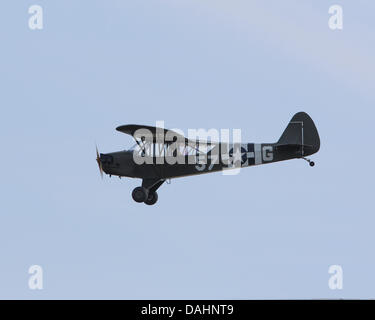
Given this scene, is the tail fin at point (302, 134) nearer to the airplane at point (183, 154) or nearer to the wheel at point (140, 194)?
the airplane at point (183, 154)

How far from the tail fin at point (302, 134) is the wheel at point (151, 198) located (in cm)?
459

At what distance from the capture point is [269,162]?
26.5 m

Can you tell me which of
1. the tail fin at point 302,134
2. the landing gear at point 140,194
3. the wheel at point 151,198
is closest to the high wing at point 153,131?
the landing gear at point 140,194

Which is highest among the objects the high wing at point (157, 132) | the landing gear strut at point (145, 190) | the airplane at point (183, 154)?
the high wing at point (157, 132)

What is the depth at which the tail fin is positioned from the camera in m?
26.4

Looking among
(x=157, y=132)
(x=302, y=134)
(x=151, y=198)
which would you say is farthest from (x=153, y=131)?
(x=302, y=134)

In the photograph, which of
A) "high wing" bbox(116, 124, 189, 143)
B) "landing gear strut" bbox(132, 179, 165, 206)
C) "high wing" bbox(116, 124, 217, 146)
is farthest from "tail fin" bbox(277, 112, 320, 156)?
"landing gear strut" bbox(132, 179, 165, 206)

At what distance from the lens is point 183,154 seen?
27.2m

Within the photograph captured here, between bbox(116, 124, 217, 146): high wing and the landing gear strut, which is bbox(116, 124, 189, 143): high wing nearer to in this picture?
bbox(116, 124, 217, 146): high wing

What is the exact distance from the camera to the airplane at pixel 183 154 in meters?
26.5

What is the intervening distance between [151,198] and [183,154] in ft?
6.48

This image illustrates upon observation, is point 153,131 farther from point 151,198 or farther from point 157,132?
point 151,198
